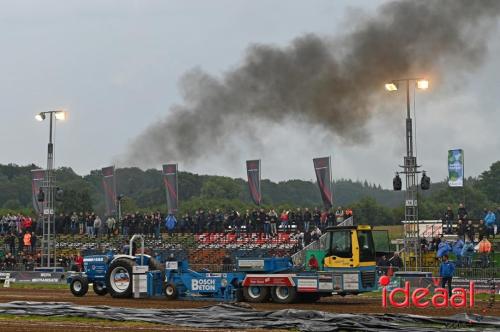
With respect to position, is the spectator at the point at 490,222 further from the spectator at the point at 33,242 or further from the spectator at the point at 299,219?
the spectator at the point at 33,242

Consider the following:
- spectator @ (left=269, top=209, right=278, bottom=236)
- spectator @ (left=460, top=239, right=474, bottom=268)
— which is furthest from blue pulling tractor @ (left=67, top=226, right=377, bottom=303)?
spectator @ (left=269, top=209, right=278, bottom=236)

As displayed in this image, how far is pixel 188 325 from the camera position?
17.2 meters

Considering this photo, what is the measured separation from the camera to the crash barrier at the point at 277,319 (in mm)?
16453

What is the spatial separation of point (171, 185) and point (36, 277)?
10.2 meters

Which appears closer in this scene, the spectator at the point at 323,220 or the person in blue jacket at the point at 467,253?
the person in blue jacket at the point at 467,253

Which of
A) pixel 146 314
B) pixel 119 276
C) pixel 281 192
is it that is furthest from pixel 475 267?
pixel 281 192

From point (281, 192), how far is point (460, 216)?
120229mm

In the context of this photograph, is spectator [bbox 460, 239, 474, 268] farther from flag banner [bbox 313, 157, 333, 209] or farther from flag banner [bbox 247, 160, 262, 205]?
flag banner [bbox 247, 160, 262, 205]

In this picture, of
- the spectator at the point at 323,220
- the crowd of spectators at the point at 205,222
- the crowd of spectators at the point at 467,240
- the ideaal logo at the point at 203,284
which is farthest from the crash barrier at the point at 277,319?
the crowd of spectators at the point at 205,222

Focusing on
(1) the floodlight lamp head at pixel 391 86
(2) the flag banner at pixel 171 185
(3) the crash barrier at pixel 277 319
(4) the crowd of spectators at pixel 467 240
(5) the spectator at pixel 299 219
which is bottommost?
(3) the crash barrier at pixel 277 319

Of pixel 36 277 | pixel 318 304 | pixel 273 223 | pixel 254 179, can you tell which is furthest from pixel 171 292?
pixel 254 179

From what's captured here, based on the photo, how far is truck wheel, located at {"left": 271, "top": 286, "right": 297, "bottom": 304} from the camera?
24797 mm

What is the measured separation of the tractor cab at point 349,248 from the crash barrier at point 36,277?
62.7ft

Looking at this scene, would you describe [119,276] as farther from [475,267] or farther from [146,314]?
[475,267]
